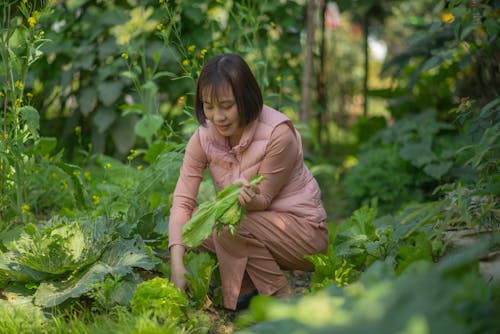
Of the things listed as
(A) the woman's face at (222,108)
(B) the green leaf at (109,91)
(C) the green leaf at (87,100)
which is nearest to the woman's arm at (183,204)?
(A) the woman's face at (222,108)

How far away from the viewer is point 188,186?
103 inches

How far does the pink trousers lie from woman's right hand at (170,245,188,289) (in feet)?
0.49

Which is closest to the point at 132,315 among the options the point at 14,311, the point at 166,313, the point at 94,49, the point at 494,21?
the point at 166,313

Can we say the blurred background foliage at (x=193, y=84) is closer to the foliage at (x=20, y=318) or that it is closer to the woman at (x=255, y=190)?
the woman at (x=255, y=190)

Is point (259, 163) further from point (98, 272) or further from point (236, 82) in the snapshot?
point (98, 272)

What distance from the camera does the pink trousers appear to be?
2539 mm

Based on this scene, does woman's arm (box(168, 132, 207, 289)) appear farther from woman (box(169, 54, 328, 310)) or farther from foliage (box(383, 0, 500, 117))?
foliage (box(383, 0, 500, 117))

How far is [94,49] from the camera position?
4457mm

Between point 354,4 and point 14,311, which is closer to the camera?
point 14,311

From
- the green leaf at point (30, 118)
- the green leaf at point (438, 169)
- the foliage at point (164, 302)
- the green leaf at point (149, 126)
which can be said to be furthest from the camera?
the green leaf at point (438, 169)

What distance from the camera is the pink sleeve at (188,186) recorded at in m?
2.55

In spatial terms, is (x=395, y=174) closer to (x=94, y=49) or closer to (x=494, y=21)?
(x=494, y=21)

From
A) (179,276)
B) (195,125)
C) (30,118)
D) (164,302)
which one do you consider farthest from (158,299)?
(195,125)

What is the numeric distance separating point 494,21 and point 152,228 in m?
1.57
